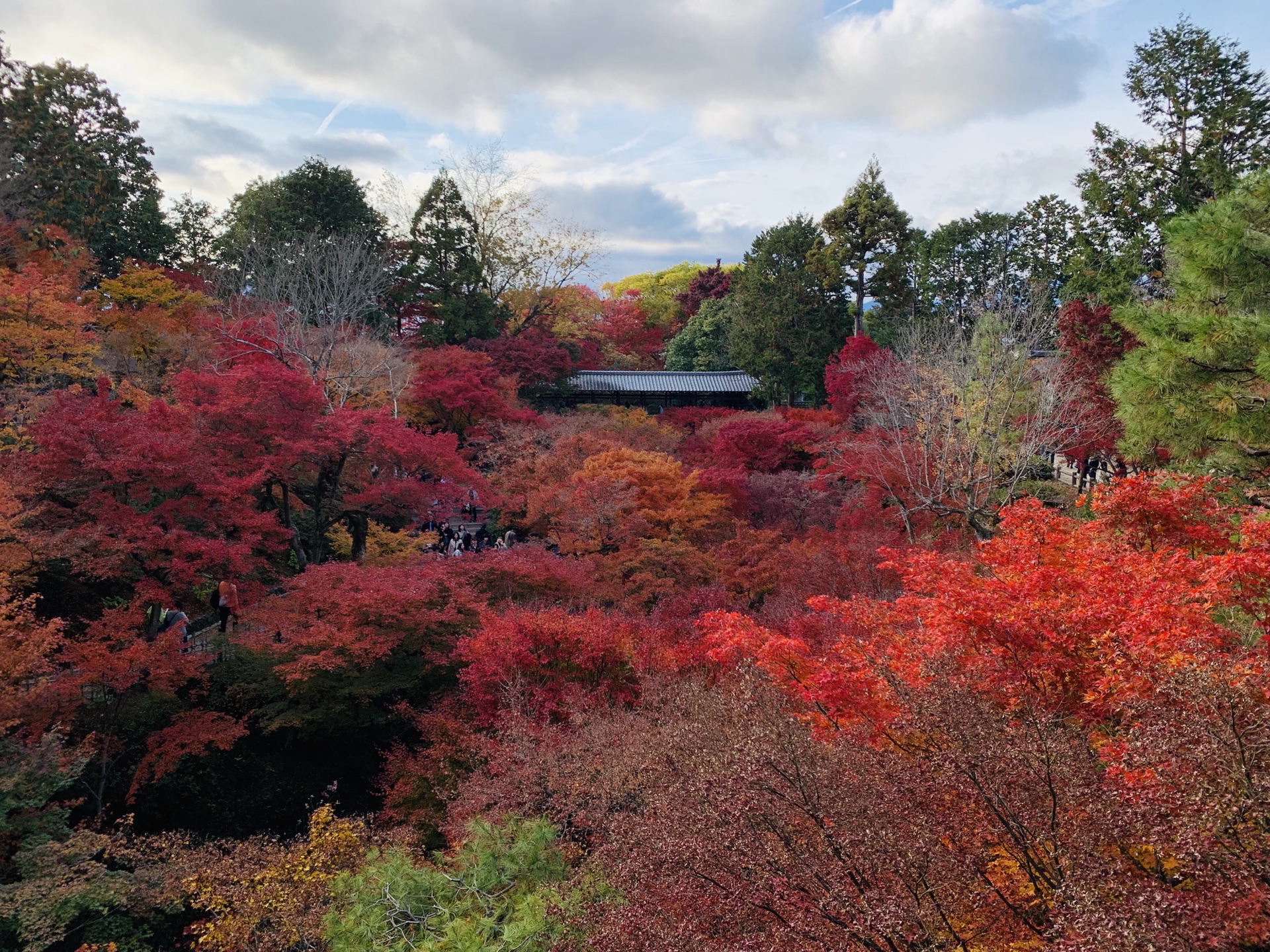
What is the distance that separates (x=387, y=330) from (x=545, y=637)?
835 inches

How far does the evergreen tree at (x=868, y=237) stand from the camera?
97.3 feet

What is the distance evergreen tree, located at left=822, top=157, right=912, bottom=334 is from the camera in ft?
97.3

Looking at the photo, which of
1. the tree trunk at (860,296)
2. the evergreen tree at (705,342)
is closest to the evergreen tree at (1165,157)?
the tree trunk at (860,296)

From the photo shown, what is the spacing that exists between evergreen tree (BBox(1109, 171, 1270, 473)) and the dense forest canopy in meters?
0.06

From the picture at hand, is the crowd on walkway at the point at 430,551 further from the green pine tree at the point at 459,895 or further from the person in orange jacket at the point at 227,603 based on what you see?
the green pine tree at the point at 459,895

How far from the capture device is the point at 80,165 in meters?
22.8

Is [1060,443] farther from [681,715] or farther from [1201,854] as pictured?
[1201,854]

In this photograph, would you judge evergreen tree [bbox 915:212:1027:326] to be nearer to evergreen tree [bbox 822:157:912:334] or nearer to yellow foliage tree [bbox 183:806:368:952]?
evergreen tree [bbox 822:157:912:334]

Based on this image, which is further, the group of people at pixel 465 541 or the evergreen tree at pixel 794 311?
the evergreen tree at pixel 794 311

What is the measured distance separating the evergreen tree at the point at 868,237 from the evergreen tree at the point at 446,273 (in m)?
14.4

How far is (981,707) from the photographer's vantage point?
5215 mm

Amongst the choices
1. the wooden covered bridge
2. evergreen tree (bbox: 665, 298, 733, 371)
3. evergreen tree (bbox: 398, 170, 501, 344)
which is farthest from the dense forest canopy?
evergreen tree (bbox: 665, 298, 733, 371)

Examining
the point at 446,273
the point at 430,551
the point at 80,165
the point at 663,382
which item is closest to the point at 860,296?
the point at 663,382

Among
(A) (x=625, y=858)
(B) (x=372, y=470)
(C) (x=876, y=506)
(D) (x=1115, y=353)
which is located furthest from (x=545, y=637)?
(D) (x=1115, y=353)
